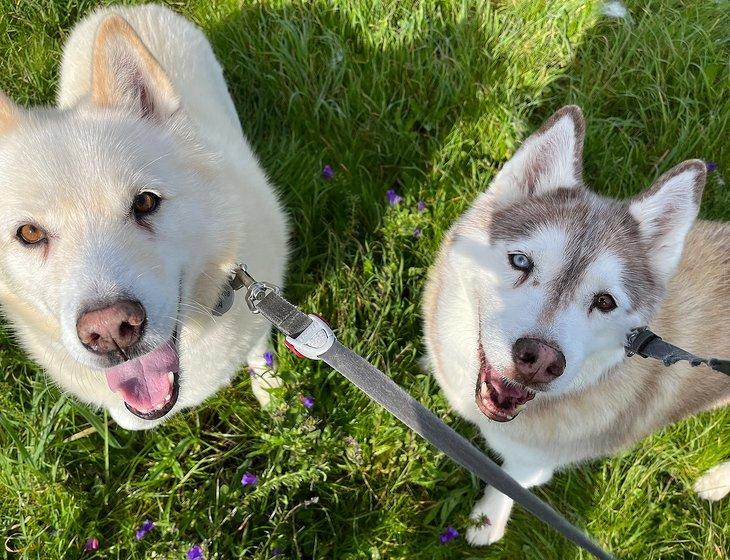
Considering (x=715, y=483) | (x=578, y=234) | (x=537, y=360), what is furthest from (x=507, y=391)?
(x=715, y=483)

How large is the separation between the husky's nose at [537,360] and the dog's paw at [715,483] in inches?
70.7

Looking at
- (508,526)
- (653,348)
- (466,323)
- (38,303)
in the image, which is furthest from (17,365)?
(653,348)

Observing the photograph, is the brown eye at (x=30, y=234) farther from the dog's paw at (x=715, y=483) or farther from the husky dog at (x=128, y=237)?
the dog's paw at (x=715, y=483)

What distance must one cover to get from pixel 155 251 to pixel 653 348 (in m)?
1.66

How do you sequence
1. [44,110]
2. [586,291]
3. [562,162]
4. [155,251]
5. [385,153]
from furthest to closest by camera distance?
1. [385,153]
2. [562,162]
3. [44,110]
4. [586,291]
5. [155,251]

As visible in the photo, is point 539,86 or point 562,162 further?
point 539,86

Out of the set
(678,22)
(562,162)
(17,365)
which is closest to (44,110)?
(17,365)

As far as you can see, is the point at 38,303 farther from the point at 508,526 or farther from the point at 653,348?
the point at 508,526

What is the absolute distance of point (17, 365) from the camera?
2836mm

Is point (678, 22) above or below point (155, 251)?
above

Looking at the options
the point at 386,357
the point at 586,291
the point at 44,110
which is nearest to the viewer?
the point at 586,291

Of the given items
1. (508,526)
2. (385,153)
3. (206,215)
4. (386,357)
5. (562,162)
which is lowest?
(508,526)

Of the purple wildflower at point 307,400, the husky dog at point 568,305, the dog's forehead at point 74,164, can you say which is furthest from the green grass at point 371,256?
the dog's forehead at point 74,164

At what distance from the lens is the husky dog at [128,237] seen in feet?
5.20
